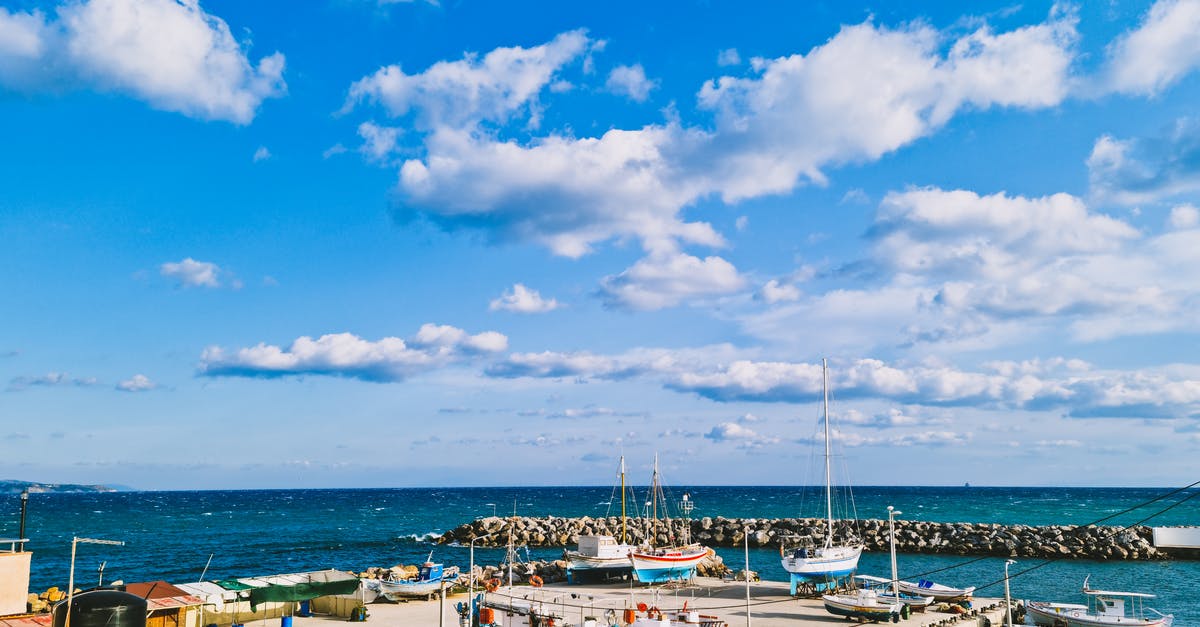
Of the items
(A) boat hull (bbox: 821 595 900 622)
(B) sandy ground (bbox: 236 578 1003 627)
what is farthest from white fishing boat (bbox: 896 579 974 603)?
(A) boat hull (bbox: 821 595 900 622)

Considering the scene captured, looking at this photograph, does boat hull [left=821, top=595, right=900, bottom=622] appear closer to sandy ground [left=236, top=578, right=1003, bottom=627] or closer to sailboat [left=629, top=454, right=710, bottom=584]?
sandy ground [left=236, top=578, right=1003, bottom=627]

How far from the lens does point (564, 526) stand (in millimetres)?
88188

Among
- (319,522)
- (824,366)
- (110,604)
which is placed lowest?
(319,522)

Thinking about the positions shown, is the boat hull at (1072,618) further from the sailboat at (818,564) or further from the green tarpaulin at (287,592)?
the green tarpaulin at (287,592)

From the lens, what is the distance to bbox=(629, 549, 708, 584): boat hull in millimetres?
45938

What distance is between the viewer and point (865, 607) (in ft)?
113

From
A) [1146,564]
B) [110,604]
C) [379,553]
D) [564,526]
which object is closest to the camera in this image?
[110,604]

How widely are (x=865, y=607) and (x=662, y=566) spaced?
14.1 m

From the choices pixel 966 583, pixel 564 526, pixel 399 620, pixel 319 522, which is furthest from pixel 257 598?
pixel 319 522

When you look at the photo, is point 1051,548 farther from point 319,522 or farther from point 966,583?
point 319,522

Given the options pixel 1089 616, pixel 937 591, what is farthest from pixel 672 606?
pixel 1089 616

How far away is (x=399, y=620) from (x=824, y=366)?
107 ft

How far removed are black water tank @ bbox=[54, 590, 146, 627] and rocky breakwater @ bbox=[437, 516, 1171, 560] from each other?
38155mm

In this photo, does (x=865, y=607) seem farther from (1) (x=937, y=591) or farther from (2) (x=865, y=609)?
(1) (x=937, y=591)
